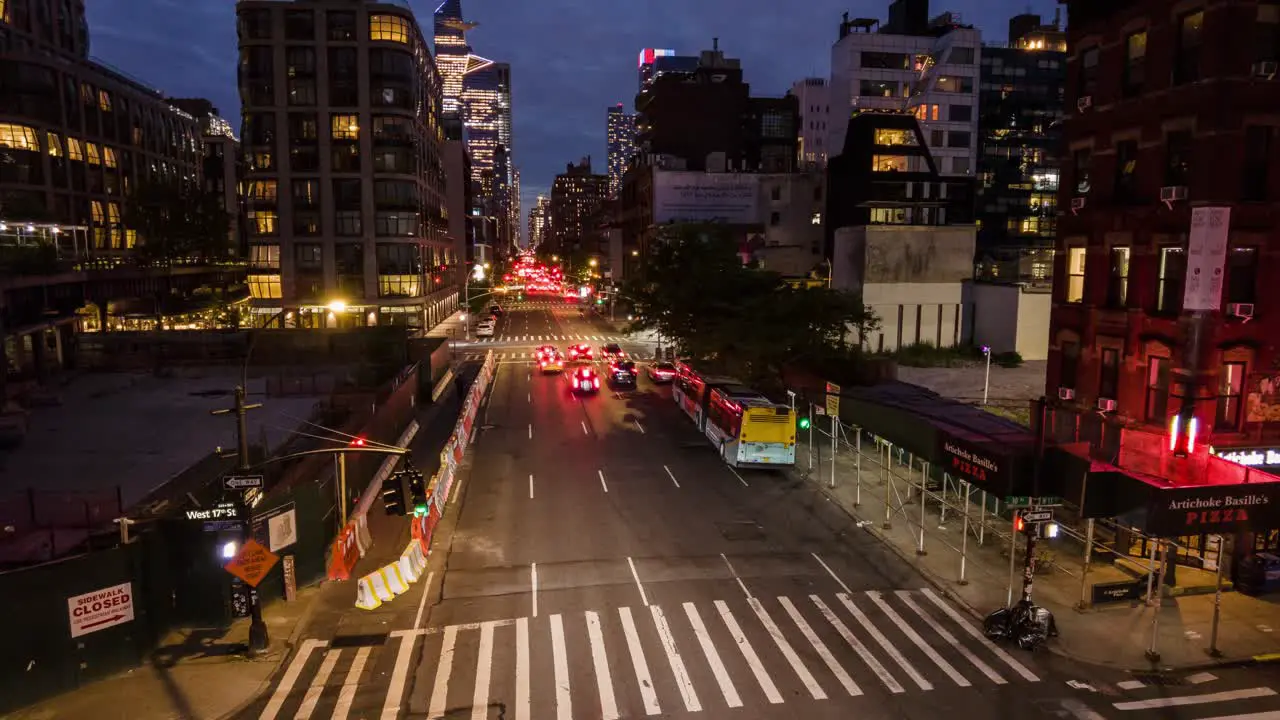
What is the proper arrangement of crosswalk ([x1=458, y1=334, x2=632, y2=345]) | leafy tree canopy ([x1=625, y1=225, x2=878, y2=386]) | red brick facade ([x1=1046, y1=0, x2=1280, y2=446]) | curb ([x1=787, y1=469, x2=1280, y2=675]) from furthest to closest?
1. crosswalk ([x1=458, y1=334, x2=632, y2=345])
2. leafy tree canopy ([x1=625, y1=225, x2=878, y2=386])
3. red brick facade ([x1=1046, y1=0, x2=1280, y2=446])
4. curb ([x1=787, y1=469, x2=1280, y2=675])

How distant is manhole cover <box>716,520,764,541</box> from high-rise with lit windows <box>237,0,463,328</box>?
5733 cm

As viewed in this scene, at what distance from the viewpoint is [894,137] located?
83188 millimetres

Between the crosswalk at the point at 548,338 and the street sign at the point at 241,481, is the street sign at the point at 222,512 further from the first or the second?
the crosswalk at the point at 548,338

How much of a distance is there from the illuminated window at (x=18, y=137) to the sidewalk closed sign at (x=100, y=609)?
241 ft

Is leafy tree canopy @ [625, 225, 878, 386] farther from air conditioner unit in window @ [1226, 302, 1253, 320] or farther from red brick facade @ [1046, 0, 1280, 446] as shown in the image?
air conditioner unit in window @ [1226, 302, 1253, 320]

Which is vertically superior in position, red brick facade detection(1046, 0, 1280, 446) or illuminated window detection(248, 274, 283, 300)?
red brick facade detection(1046, 0, 1280, 446)

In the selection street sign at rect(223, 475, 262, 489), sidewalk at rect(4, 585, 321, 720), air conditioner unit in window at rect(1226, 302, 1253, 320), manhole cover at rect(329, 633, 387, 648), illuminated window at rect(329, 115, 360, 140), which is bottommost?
manhole cover at rect(329, 633, 387, 648)

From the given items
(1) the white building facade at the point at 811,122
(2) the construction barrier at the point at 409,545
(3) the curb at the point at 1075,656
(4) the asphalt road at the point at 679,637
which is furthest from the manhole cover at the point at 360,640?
(1) the white building facade at the point at 811,122

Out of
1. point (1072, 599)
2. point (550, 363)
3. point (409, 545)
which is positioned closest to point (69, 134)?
point (550, 363)

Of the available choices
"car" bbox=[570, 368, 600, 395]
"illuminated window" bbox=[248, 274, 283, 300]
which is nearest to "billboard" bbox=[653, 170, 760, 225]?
"illuminated window" bbox=[248, 274, 283, 300]

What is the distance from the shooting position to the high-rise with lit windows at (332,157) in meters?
73.0

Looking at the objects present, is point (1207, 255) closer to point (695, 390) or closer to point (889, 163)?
point (695, 390)

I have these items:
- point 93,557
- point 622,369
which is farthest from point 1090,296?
point 622,369

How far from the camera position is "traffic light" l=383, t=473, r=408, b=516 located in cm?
1641
